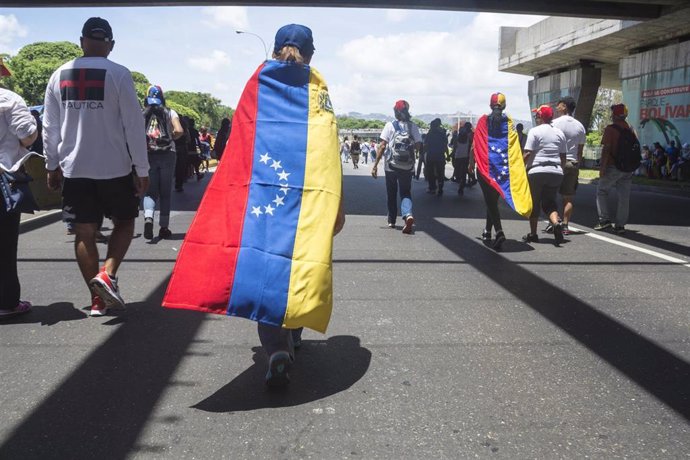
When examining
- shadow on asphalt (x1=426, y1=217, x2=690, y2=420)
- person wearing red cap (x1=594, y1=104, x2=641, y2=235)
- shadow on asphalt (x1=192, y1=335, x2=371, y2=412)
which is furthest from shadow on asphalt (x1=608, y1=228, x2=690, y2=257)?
shadow on asphalt (x1=192, y1=335, x2=371, y2=412)

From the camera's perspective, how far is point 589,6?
15.6 m

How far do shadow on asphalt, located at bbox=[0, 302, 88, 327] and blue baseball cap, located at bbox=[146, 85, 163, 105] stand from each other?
134 inches

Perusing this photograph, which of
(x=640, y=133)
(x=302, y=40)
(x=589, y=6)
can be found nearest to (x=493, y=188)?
(x=302, y=40)

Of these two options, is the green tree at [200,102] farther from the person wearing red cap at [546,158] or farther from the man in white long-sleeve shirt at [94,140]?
the man in white long-sleeve shirt at [94,140]

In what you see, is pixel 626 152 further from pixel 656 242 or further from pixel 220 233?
pixel 220 233

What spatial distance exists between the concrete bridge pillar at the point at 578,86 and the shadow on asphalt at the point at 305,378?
31.1m

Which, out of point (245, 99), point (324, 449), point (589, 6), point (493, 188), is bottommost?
point (324, 449)

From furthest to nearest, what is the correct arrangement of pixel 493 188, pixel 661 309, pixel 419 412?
1. pixel 493 188
2. pixel 661 309
3. pixel 419 412

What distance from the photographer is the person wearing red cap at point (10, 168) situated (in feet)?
14.4

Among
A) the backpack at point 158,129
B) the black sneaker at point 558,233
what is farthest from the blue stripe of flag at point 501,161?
the backpack at point 158,129

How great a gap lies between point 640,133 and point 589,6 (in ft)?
37.6

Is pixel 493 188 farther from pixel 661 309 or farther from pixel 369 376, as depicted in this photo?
pixel 369 376

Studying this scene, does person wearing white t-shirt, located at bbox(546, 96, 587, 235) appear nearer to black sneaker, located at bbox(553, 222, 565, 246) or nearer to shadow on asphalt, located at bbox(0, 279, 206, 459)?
black sneaker, located at bbox(553, 222, 565, 246)

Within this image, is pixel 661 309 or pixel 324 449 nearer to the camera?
pixel 324 449
